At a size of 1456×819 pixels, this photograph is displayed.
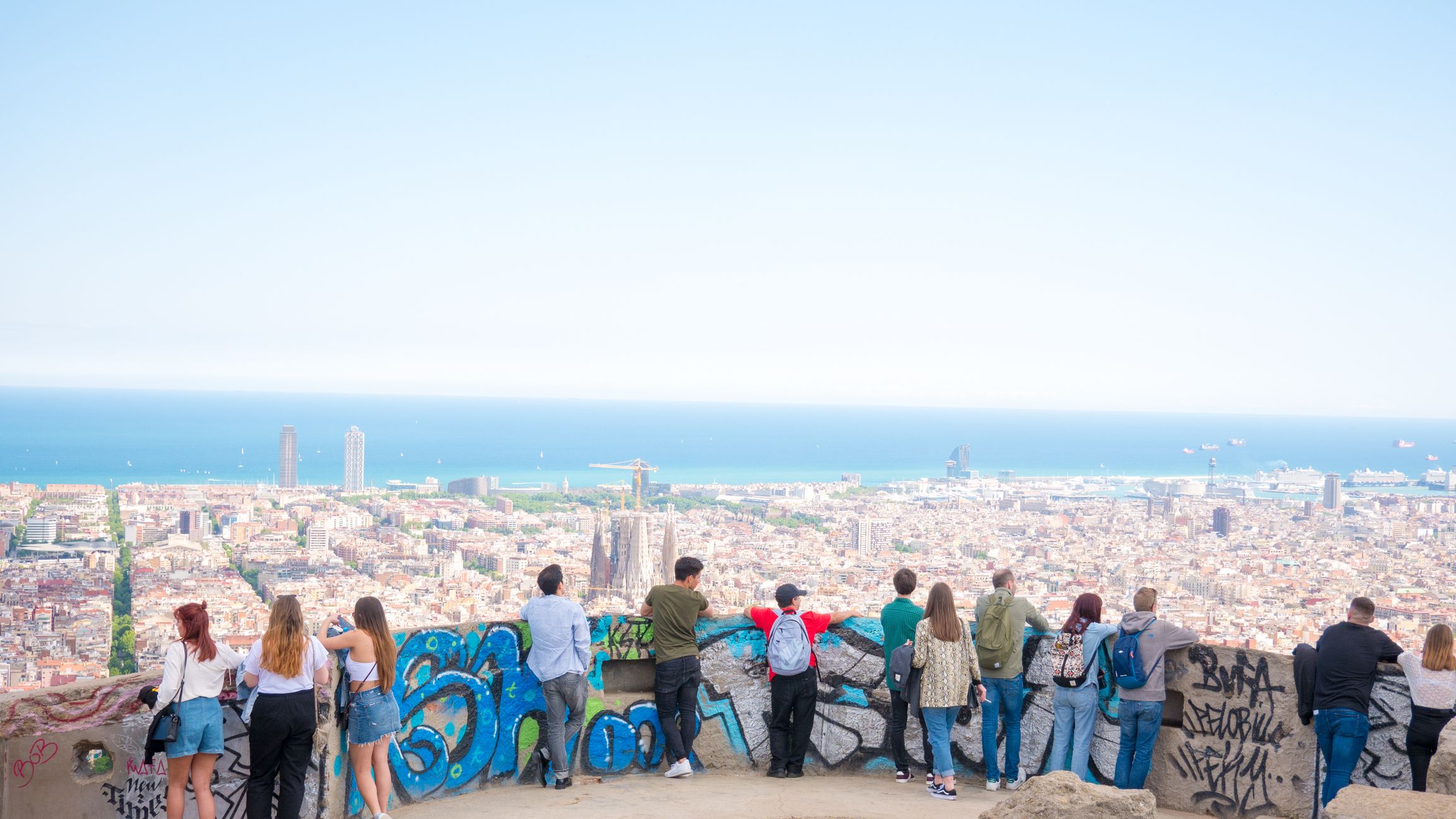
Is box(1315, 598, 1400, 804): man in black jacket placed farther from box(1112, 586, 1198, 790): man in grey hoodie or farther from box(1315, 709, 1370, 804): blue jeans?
box(1112, 586, 1198, 790): man in grey hoodie

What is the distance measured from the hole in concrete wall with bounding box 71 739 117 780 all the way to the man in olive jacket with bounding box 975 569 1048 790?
16.6 feet

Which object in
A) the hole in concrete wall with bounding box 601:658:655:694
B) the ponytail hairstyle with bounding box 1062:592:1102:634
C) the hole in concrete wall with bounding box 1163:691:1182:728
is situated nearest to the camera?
the ponytail hairstyle with bounding box 1062:592:1102:634

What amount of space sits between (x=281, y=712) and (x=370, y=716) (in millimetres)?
509

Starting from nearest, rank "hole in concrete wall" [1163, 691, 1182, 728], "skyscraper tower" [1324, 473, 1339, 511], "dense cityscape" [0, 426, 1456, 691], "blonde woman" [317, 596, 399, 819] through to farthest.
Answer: "blonde woman" [317, 596, 399, 819]
"hole in concrete wall" [1163, 691, 1182, 728]
"dense cityscape" [0, 426, 1456, 691]
"skyscraper tower" [1324, 473, 1339, 511]

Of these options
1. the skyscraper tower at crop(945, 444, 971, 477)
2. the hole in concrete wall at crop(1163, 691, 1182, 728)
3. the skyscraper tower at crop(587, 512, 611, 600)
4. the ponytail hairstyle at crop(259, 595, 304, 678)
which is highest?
the ponytail hairstyle at crop(259, 595, 304, 678)

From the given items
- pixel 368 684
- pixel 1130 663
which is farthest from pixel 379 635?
pixel 1130 663

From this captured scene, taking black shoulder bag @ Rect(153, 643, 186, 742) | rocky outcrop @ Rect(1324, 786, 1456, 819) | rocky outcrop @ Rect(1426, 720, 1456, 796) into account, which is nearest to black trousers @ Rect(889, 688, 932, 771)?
rocky outcrop @ Rect(1324, 786, 1456, 819)

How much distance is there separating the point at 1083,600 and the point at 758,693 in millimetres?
2245

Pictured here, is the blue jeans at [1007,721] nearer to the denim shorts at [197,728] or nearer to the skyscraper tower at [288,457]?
the denim shorts at [197,728]

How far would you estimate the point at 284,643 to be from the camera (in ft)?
18.1

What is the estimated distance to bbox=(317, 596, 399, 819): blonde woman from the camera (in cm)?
589

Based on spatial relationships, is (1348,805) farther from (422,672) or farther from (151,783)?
(151,783)

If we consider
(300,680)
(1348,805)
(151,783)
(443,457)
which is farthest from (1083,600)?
(443,457)

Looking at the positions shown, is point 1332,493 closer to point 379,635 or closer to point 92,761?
point 379,635
